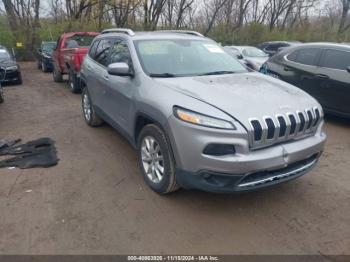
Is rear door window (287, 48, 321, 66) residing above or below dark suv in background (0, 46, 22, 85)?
above

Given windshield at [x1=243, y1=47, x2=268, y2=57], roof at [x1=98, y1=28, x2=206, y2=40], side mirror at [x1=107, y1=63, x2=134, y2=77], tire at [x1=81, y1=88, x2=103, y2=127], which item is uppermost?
roof at [x1=98, y1=28, x2=206, y2=40]

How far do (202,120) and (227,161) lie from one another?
0.44 meters

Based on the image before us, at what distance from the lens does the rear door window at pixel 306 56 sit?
22.9 feet

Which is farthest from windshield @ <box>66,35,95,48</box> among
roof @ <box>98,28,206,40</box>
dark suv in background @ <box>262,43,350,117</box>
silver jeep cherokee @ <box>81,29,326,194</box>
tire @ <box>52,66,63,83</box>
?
silver jeep cherokee @ <box>81,29,326,194</box>

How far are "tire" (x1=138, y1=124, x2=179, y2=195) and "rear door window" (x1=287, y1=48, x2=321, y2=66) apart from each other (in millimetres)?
4805

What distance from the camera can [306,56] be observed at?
7156 millimetres

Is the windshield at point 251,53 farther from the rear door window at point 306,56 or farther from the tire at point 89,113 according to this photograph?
the tire at point 89,113

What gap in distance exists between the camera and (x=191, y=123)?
3.05m

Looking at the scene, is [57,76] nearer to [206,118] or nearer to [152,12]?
[206,118]

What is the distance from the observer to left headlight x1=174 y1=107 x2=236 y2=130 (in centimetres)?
298

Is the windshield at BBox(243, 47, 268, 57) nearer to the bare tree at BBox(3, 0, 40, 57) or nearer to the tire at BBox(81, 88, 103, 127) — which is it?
the tire at BBox(81, 88, 103, 127)

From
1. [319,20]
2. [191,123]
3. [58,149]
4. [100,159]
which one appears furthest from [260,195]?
[319,20]

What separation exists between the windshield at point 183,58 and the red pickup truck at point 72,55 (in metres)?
5.26

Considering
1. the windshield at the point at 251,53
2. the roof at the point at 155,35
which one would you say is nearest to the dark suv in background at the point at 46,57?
the windshield at the point at 251,53
